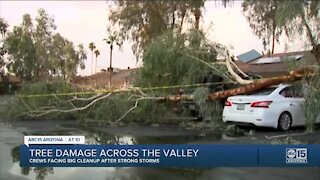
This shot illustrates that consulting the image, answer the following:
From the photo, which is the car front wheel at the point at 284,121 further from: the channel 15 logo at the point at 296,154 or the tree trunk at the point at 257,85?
the channel 15 logo at the point at 296,154

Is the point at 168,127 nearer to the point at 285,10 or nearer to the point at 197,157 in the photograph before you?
the point at 285,10

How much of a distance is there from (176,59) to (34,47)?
49355mm

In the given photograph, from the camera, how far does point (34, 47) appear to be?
5981 cm

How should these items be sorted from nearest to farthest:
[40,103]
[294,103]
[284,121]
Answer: [284,121] < [294,103] < [40,103]

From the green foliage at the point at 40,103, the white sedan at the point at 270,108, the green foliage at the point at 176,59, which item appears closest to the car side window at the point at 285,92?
the white sedan at the point at 270,108

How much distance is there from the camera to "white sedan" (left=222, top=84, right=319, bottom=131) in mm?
11281

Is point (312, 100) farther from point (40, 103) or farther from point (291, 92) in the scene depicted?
point (40, 103)

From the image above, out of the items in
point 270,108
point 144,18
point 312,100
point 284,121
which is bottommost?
point 284,121

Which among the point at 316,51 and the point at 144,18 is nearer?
the point at 316,51

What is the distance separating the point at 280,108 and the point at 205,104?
2.58 metres

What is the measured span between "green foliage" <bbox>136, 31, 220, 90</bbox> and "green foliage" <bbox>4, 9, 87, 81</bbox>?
44808 mm

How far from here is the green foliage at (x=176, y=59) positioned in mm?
14062

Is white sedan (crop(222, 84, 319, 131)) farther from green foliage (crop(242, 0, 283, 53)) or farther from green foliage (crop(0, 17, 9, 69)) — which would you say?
green foliage (crop(0, 17, 9, 69))

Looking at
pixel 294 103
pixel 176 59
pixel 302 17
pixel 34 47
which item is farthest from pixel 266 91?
pixel 34 47
